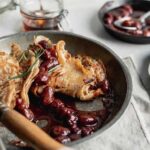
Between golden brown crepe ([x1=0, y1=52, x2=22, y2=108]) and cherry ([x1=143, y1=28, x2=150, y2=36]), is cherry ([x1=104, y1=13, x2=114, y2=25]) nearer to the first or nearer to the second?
cherry ([x1=143, y1=28, x2=150, y2=36])

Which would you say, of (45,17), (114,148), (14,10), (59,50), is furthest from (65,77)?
(14,10)

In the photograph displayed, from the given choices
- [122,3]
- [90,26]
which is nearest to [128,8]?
[122,3]

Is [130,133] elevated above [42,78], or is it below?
below

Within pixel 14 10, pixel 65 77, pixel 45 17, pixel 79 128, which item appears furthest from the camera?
pixel 14 10

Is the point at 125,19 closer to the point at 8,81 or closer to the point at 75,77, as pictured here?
the point at 75,77

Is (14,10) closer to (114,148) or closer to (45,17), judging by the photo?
(45,17)

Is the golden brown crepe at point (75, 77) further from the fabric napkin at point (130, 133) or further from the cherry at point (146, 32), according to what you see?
the cherry at point (146, 32)
